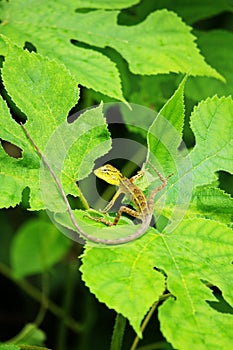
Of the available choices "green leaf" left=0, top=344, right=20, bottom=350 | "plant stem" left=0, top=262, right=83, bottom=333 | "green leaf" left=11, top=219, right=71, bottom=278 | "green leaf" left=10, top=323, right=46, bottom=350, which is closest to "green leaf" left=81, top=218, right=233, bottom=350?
"green leaf" left=0, top=344, right=20, bottom=350

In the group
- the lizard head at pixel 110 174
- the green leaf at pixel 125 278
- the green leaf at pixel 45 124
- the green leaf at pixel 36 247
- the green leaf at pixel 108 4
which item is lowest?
the green leaf at pixel 36 247

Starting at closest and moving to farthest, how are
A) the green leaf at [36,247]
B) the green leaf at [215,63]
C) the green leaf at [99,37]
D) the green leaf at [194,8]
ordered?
the green leaf at [99,37] → the green leaf at [215,63] → the green leaf at [194,8] → the green leaf at [36,247]

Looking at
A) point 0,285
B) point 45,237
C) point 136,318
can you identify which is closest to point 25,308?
point 0,285

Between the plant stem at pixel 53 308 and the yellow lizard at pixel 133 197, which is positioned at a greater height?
the yellow lizard at pixel 133 197

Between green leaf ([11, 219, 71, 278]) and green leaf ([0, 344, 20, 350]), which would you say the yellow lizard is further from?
green leaf ([11, 219, 71, 278])

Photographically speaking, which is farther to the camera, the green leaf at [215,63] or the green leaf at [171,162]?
the green leaf at [215,63]

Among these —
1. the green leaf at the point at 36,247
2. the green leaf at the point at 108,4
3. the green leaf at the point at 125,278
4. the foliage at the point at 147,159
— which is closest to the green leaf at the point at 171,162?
the foliage at the point at 147,159

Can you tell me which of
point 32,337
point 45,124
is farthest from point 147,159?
point 32,337

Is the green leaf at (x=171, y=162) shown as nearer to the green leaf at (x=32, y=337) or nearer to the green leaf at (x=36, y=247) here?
the green leaf at (x=32, y=337)
